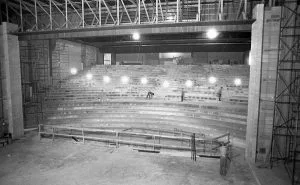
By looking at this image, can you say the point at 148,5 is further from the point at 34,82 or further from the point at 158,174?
the point at 158,174

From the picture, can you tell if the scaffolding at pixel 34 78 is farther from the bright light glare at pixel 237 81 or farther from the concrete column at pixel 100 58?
the bright light glare at pixel 237 81

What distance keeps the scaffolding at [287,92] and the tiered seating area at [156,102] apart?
253cm

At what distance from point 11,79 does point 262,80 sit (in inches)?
617

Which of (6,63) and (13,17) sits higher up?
(13,17)

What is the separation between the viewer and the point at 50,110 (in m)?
17.7

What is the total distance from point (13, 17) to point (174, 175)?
785 inches

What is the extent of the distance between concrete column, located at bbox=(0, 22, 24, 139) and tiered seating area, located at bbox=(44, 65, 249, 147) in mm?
3054

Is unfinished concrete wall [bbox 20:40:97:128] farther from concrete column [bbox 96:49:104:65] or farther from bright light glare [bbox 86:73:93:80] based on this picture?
concrete column [bbox 96:49:104:65]

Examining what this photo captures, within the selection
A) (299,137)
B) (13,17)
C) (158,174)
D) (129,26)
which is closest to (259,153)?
(299,137)

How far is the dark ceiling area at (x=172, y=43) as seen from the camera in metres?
25.0

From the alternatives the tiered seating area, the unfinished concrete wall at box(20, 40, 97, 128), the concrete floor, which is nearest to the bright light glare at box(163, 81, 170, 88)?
the tiered seating area

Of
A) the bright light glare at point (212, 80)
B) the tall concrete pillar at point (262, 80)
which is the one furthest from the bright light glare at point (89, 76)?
the tall concrete pillar at point (262, 80)

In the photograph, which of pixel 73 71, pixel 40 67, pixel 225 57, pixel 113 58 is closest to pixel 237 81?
pixel 225 57

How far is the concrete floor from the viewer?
7.91 metres
